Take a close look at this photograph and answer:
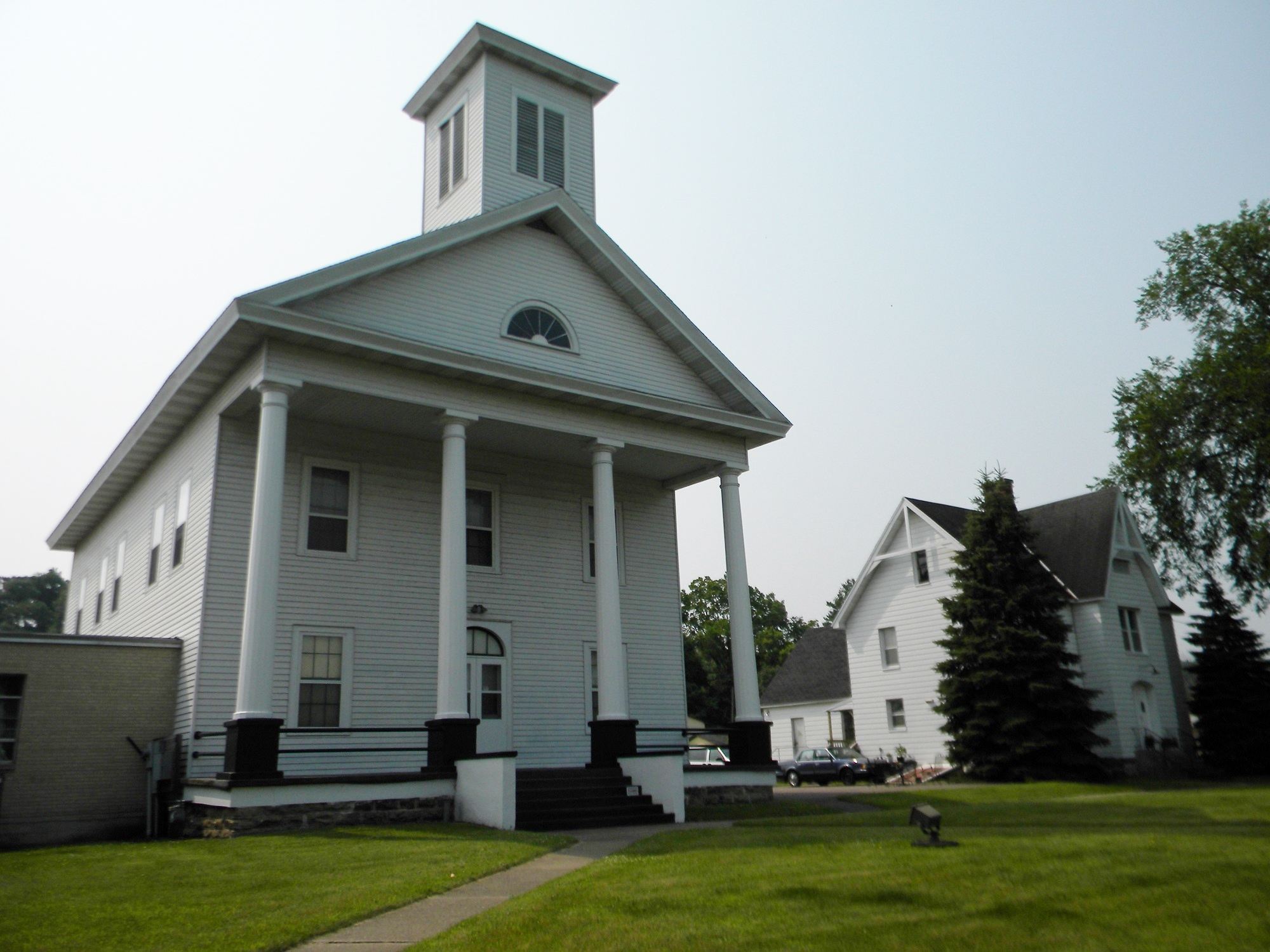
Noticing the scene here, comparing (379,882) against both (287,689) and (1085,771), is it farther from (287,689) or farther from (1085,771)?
(1085,771)

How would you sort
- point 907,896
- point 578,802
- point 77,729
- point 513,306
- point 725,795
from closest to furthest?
Result: 1. point 907,896
2. point 578,802
3. point 77,729
4. point 725,795
5. point 513,306

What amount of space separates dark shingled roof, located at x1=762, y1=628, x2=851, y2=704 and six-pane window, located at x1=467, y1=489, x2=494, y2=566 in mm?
24055

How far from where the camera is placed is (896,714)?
1421 inches

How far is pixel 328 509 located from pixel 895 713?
23.8 metres

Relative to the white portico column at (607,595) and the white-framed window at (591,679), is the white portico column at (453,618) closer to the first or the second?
the white portico column at (607,595)

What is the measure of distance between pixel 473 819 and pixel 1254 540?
24.9 m

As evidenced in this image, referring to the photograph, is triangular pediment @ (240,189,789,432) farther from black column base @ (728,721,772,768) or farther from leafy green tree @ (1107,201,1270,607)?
leafy green tree @ (1107,201,1270,607)

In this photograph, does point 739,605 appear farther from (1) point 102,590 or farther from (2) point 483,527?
(1) point 102,590

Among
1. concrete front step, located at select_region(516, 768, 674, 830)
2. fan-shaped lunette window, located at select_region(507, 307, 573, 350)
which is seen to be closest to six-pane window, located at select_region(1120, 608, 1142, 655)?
concrete front step, located at select_region(516, 768, 674, 830)

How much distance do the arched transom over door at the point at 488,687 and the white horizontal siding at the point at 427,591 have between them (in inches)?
9.7

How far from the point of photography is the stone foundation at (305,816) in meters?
14.2

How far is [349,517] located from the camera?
62.7 feet

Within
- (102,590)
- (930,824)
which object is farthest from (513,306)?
(102,590)

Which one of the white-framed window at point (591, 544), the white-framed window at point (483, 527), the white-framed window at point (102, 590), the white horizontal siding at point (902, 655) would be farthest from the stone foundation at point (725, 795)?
the white horizontal siding at point (902, 655)
